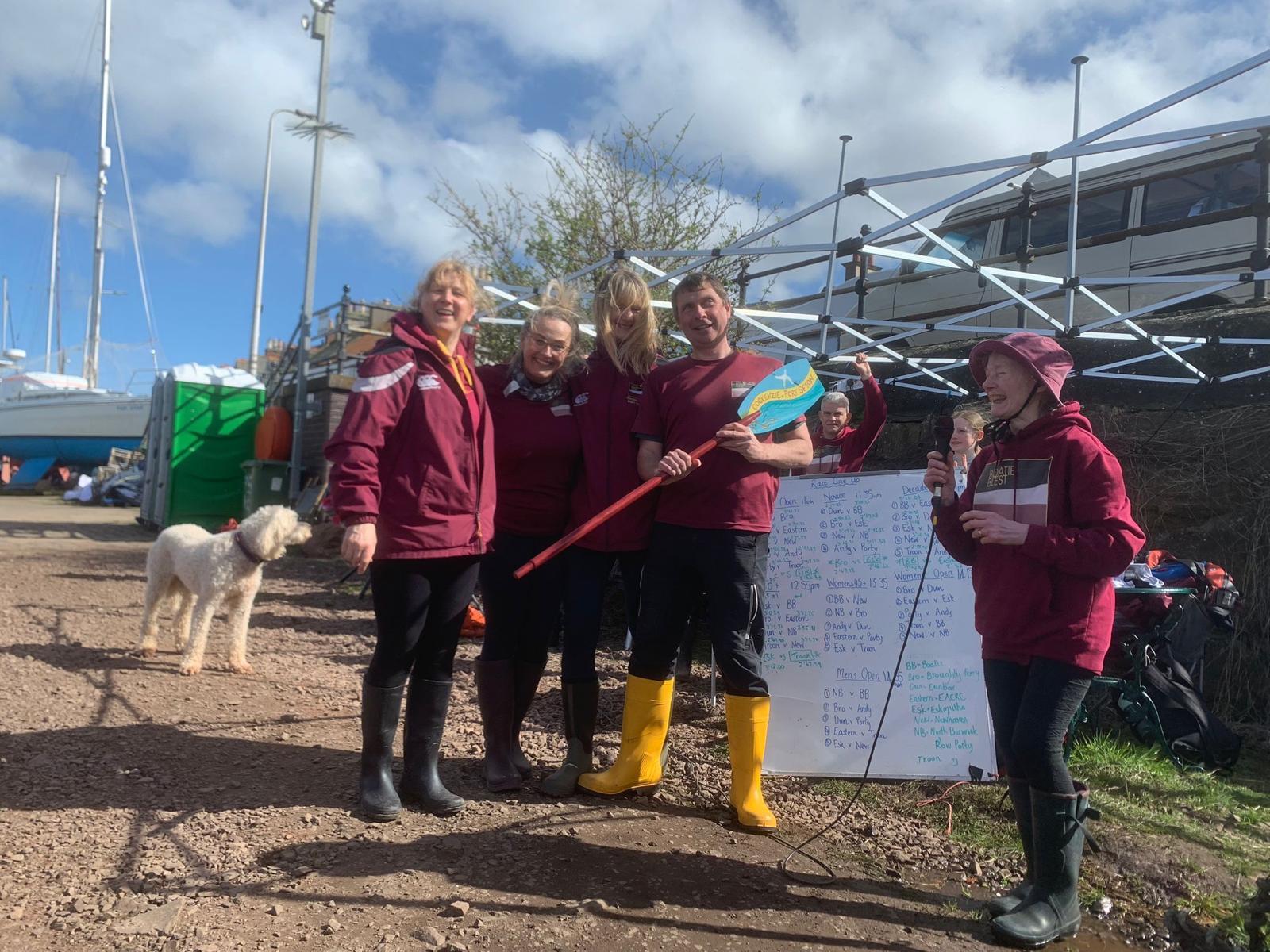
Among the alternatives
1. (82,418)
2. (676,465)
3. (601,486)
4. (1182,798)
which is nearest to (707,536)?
(676,465)

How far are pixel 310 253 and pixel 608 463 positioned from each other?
47.6 feet

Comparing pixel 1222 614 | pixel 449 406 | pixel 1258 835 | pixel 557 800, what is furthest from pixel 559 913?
pixel 1222 614

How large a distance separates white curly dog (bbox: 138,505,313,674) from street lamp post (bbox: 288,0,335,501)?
8.36 meters

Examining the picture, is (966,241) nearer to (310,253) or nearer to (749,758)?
(749,758)

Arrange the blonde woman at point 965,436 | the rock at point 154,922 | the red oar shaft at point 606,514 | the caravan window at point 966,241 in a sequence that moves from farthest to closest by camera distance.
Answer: the caravan window at point 966,241 → the blonde woman at point 965,436 → the red oar shaft at point 606,514 → the rock at point 154,922

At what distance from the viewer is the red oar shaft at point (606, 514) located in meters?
3.24

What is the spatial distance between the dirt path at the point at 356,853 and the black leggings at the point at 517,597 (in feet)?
1.84

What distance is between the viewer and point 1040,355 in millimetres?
2695

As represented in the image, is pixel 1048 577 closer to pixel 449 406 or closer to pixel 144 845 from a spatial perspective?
pixel 449 406

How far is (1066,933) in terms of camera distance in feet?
8.58

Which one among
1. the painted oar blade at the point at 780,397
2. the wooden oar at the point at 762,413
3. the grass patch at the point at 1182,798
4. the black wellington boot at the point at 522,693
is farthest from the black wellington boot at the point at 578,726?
the grass patch at the point at 1182,798

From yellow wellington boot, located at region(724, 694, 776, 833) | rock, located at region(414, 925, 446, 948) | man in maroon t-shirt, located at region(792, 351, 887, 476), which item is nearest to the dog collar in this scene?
man in maroon t-shirt, located at region(792, 351, 887, 476)

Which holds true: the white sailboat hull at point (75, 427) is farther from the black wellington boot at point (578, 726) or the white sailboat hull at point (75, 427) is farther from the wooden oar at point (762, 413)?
the wooden oar at point (762, 413)

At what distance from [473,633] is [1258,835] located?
16.0ft
